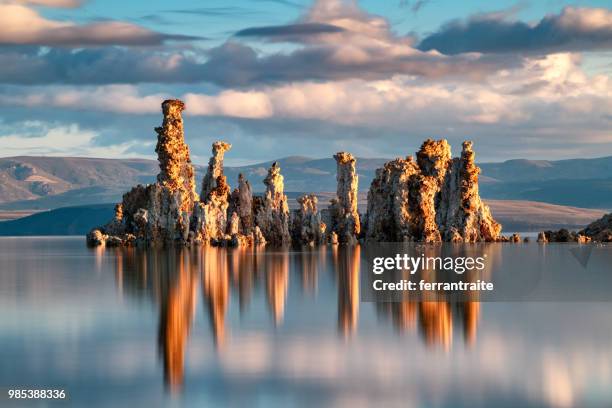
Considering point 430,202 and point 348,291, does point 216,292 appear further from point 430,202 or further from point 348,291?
point 430,202

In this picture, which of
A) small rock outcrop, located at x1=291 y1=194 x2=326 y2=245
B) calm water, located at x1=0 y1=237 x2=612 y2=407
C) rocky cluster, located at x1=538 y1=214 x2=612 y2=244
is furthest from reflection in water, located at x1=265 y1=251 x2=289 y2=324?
rocky cluster, located at x1=538 y1=214 x2=612 y2=244

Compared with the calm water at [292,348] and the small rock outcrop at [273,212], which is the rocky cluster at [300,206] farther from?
the calm water at [292,348]

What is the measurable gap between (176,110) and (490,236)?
4785cm

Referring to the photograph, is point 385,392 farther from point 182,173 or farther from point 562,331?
point 182,173

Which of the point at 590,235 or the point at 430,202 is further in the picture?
the point at 590,235

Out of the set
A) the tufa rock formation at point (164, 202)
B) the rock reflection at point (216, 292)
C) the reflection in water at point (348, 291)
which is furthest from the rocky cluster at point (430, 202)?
the rock reflection at point (216, 292)

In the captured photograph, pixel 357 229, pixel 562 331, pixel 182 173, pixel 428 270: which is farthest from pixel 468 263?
pixel 182 173

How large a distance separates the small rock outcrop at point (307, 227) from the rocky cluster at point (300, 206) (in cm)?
14

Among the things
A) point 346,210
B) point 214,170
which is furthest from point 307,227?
point 214,170

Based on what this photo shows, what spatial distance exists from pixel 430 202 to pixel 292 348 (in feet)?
314

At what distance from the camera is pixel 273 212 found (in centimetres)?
14112

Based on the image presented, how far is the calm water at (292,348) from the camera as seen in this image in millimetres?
28969

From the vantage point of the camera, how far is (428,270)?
8100 cm

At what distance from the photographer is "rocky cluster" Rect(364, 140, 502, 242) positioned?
132625 mm
